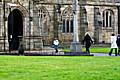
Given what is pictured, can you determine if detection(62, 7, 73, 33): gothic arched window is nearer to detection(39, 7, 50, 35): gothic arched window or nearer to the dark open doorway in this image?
detection(39, 7, 50, 35): gothic arched window

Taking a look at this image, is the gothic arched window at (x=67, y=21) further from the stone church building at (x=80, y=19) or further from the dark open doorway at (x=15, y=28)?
the dark open doorway at (x=15, y=28)

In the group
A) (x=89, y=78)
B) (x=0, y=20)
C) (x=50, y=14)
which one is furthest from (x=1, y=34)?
(x=89, y=78)

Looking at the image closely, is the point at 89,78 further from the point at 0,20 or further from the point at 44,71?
the point at 0,20

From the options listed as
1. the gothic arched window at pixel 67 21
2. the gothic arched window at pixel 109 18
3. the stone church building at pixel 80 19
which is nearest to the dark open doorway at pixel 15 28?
the stone church building at pixel 80 19

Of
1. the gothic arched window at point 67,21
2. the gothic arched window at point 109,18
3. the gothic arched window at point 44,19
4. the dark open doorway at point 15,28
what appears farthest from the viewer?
the gothic arched window at point 109,18

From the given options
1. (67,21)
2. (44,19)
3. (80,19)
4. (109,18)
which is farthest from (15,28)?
(109,18)

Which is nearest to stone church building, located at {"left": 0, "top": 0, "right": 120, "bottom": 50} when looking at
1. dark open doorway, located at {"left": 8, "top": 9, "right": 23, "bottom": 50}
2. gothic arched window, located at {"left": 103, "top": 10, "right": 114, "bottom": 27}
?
gothic arched window, located at {"left": 103, "top": 10, "right": 114, "bottom": 27}

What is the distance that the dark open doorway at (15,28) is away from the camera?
48.8 metres

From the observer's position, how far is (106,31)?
7194 cm

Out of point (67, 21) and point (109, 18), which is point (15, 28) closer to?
point (67, 21)

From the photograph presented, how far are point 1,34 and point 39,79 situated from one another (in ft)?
88.7

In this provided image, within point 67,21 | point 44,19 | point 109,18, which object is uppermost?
point 109,18

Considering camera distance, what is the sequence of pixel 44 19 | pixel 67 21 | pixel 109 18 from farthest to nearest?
pixel 109 18 → pixel 67 21 → pixel 44 19

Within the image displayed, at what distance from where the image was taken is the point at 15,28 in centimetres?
4978
